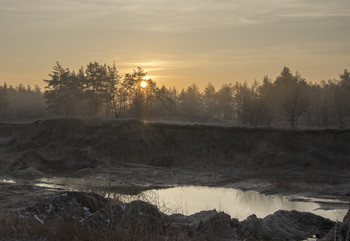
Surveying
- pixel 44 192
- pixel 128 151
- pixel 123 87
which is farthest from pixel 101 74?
pixel 44 192

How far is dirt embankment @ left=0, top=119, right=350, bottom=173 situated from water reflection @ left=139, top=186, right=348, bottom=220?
7872mm

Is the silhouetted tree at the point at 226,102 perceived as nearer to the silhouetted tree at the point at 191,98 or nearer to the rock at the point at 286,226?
the silhouetted tree at the point at 191,98

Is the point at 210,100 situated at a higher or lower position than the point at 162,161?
higher

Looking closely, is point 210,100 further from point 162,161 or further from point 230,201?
point 230,201

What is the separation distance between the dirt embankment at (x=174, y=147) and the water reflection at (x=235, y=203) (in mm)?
7872

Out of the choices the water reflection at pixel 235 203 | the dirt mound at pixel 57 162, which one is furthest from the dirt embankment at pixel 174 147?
the water reflection at pixel 235 203

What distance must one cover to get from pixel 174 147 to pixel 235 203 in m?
16.4

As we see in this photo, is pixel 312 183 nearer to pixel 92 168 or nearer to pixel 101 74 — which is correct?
pixel 92 168

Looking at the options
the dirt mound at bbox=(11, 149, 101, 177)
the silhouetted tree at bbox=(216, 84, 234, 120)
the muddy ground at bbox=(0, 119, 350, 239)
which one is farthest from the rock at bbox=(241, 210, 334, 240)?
the silhouetted tree at bbox=(216, 84, 234, 120)

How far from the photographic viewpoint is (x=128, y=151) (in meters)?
38.0

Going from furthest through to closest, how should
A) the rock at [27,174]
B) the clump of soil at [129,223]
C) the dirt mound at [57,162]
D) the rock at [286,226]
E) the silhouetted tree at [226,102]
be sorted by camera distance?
1. the silhouetted tree at [226,102]
2. the dirt mound at [57,162]
3. the rock at [27,174]
4. the rock at [286,226]
5. the clump of soil at [129,223]

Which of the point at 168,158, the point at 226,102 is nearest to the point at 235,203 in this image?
the point at 168,158

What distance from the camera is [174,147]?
37781 millimetres

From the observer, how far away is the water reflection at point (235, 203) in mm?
19316
